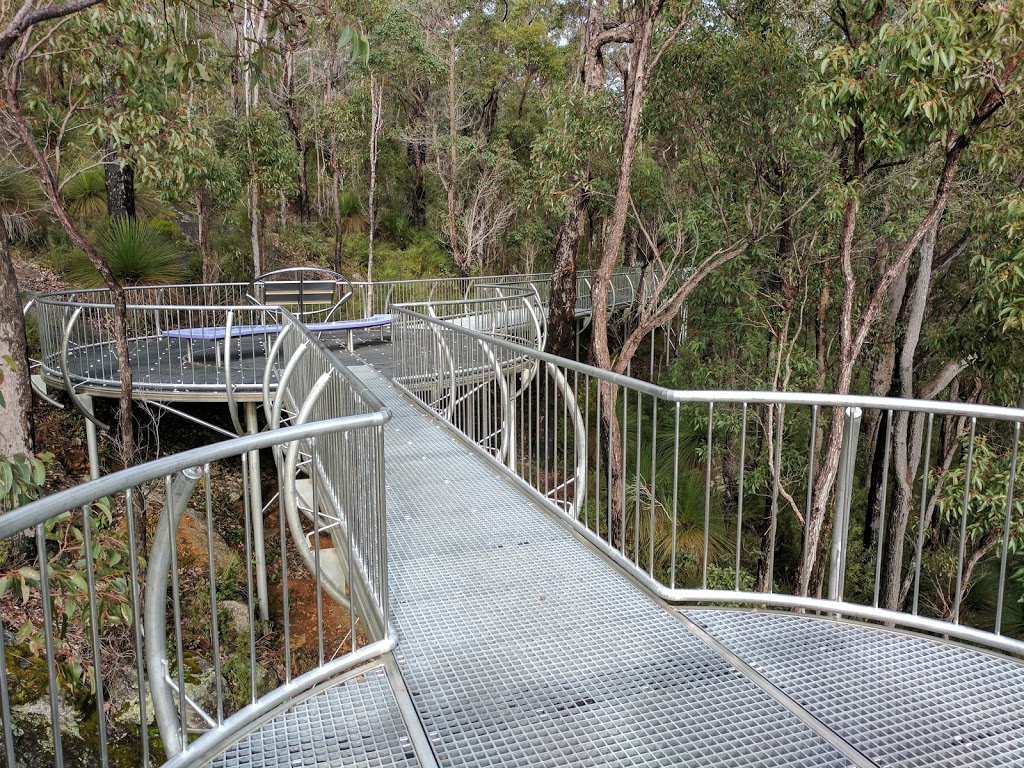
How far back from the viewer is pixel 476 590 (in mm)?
4340

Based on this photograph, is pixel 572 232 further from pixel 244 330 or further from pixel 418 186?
pixel 418 186

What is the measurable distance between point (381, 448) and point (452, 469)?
11.4 feet

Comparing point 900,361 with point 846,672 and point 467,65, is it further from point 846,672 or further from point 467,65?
point 467,65

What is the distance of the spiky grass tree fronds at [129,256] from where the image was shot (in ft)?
55.3

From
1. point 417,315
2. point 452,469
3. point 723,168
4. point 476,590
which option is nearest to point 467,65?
point 723,168

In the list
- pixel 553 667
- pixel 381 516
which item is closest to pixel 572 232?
pixel 381 516

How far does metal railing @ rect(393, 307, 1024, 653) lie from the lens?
157 inches

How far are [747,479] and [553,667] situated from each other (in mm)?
11148

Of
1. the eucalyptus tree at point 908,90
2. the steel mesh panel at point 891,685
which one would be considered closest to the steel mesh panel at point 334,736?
the steel mesh panel at point 891,685

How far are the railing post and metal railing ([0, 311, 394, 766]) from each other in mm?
2191

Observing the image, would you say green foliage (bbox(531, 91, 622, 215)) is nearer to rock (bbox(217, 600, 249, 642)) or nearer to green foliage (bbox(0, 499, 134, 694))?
green foliage (bbox(0, 499, 134, 694))

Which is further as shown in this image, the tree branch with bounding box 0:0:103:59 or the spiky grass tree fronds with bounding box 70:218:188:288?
the spiky grass tree fronds with bounding box 70:218:188:288

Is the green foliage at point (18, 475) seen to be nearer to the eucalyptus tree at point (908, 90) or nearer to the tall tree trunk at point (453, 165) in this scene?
the eucalyptus tree at point (908, 90)

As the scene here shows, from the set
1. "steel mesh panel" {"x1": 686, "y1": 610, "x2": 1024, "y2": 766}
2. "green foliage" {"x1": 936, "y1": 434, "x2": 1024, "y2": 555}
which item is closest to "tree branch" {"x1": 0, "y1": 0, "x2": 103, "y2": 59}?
"steel mesh panel" {"x1": 686, "y1": 610, "x2": 1024, "y2": 766}
